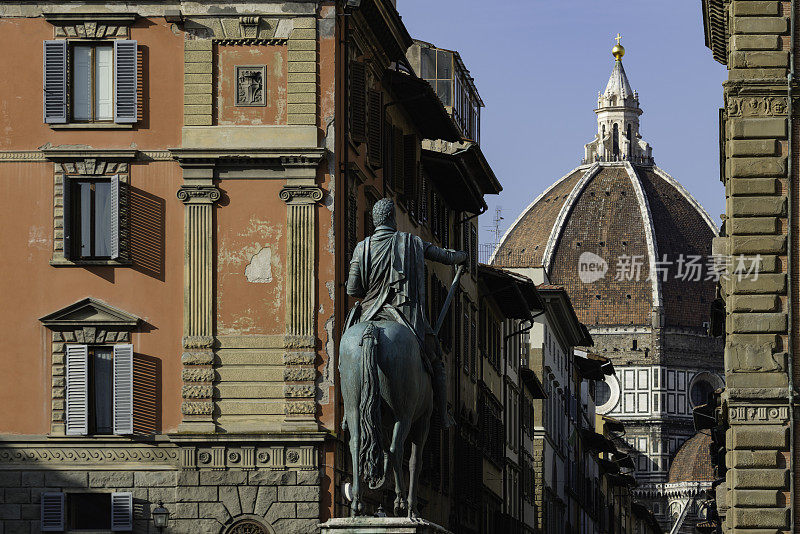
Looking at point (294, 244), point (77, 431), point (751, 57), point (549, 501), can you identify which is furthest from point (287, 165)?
point (549, 501)

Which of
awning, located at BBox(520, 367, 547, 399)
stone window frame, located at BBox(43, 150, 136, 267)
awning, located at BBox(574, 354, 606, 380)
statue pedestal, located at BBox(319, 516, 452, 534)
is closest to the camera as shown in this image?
statue pedestal, located at BBox(319, 516, 452, 534)

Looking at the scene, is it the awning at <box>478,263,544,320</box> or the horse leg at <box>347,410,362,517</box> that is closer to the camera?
the horse leg at <box>347,410,362,517</box>

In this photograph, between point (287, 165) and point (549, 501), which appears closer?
point (287, 165)

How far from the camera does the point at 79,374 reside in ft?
111

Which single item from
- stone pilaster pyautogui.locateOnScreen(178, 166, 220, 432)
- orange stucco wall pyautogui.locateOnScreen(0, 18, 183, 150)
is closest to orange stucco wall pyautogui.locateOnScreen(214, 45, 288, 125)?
orange stucco wall pyautogui.locateOnScreen(0, 18, 183, 150)

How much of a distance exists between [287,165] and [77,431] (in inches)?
233

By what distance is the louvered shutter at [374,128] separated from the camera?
38.0 m

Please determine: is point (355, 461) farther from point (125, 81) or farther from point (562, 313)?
point (562, 313)

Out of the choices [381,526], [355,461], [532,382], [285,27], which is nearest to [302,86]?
[285,27]

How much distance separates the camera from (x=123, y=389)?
1334 inches

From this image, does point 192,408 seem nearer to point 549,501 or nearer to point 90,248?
point 90,248

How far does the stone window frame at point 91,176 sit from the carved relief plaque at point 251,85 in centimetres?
217

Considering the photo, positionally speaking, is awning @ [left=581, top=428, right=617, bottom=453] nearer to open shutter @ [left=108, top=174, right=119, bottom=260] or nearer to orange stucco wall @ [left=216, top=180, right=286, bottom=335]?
orange stucco wall @ [left=216, top=180, right=286, bottom=335]

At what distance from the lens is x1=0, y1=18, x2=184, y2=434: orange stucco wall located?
33969 mm
